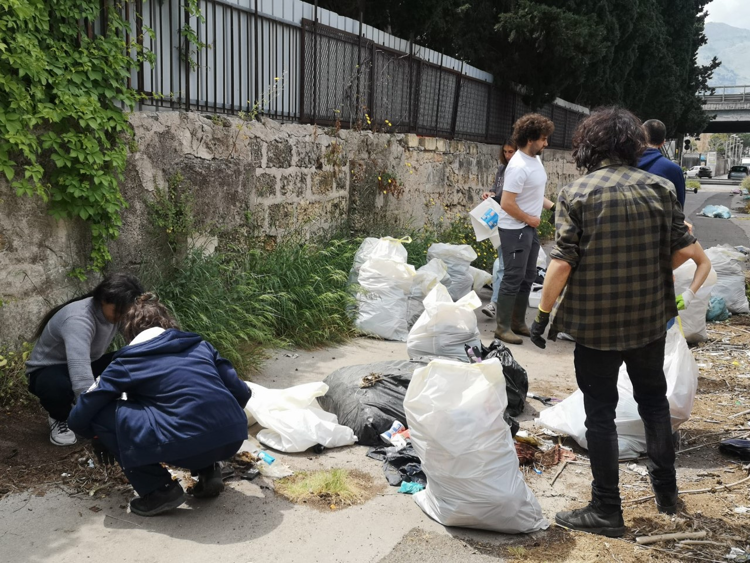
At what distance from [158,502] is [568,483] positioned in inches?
73.8

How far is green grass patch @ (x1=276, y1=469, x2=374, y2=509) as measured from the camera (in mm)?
3068

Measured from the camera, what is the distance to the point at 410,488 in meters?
3.19

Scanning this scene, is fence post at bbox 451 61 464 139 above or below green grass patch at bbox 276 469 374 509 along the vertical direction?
above

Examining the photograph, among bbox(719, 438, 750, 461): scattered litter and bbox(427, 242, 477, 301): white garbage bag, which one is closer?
bbox(719, 438, 750, 461): scattered litter

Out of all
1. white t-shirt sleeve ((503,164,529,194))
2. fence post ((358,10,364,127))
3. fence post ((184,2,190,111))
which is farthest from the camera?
fence post ((358,10,364,127))

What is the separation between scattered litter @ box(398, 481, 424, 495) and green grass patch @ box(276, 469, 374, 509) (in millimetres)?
141

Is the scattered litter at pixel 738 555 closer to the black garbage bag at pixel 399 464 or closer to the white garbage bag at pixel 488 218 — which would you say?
the black garbage bag at pixel 399 464

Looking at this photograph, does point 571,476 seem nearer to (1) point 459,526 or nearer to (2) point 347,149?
(1) point 459,526

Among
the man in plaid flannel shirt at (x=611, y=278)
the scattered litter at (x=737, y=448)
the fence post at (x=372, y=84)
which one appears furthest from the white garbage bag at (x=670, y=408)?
the fence post at (x=372, y=84)

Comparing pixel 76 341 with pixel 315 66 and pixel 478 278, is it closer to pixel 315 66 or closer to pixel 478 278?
pixel 315 66

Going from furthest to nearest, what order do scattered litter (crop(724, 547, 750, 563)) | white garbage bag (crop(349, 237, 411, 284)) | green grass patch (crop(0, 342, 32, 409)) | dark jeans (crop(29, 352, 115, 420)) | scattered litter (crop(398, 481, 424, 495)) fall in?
1. white garbage bag (crop(349, 237, 411, 284))
2. green grass patch (crop(0, 342, 32, 409))
3. dark jeans (crop(29, 352, 115, 420))
4. scattered litter (crop(398, 481, 424, 495))
5. scattered litter (crop(724, 547, 750, 563))

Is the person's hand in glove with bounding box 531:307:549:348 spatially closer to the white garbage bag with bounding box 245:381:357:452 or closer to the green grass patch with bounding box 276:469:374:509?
the green grass patch with bounding box 276:469:374:509

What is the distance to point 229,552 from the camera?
264 cm

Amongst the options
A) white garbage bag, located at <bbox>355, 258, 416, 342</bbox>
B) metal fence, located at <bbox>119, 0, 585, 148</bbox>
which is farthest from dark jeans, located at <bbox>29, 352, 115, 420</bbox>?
white garbage bag, located at <bbox>355, 258, 416, 342</bbox>
